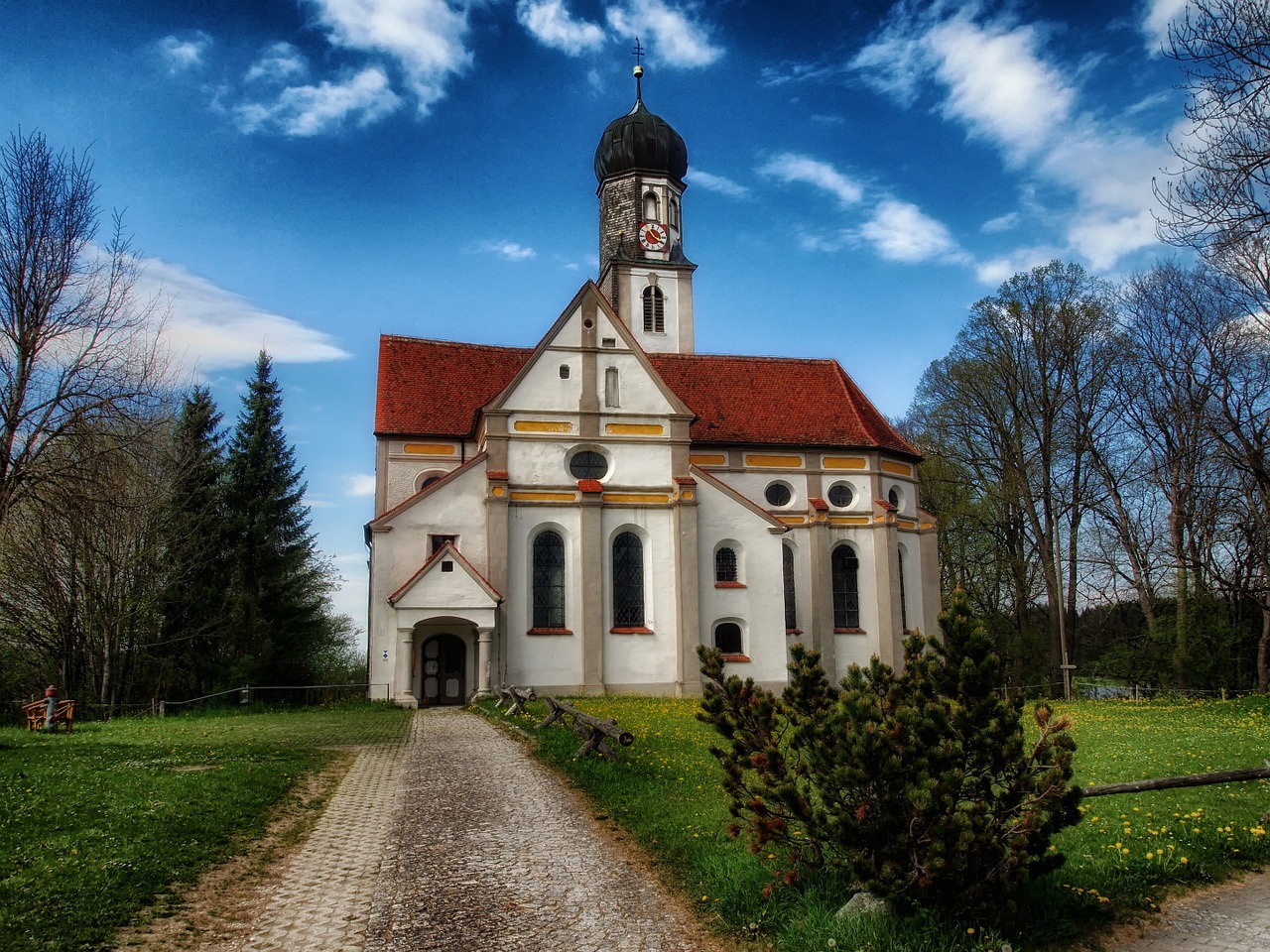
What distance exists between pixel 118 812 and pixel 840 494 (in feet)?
88.9

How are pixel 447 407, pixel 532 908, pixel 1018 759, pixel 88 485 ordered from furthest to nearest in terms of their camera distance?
pixel 447 407
pixel 88 485
pixel 532 908
pixel 1018 759

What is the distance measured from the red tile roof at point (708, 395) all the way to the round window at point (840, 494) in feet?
4.82

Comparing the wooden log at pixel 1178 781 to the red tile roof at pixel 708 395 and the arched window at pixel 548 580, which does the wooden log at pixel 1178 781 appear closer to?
the arched window at pixel 548 580

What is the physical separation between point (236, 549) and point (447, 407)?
29.8 ft

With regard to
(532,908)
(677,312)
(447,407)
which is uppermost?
(677,312)

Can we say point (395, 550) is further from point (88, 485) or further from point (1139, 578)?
point (1139, 578)

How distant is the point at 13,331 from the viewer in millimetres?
17047

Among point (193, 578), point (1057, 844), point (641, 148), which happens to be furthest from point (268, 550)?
point (1057, 844)

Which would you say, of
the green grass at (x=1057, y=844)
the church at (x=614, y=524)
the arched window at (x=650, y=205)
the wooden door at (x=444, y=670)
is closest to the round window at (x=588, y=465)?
the church at (x=614, y=524)

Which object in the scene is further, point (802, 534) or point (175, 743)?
point (802, 534)

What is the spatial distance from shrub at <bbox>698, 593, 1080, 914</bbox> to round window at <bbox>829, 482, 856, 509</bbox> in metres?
27.2

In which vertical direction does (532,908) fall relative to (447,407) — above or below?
below

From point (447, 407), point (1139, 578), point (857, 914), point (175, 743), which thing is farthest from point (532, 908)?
point (1139, 578)

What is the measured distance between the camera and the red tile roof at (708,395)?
3206cm
